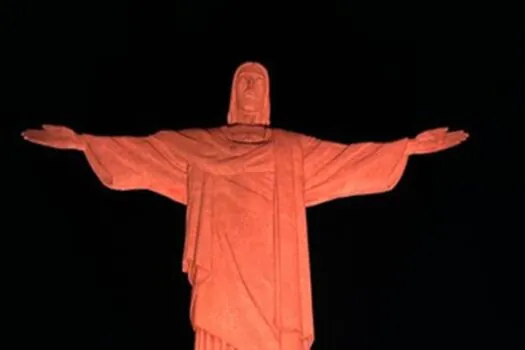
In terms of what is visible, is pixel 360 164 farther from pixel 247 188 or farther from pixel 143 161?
pixel 143 161

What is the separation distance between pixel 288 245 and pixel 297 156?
0.66m

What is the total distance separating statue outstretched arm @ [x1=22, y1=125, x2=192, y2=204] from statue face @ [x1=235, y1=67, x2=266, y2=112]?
20.8 inches

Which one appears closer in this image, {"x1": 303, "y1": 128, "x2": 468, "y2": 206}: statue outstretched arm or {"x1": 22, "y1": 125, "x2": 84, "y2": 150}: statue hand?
{"x1": 22, "y1": 125, "x2": 84, "y2": 150}: statue hand

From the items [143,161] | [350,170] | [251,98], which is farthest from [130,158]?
A: [350,170]

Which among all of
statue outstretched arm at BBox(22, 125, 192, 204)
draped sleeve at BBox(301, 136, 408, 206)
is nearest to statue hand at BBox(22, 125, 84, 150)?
statue outstretched arm at BBox(22, 125, 192, 204)

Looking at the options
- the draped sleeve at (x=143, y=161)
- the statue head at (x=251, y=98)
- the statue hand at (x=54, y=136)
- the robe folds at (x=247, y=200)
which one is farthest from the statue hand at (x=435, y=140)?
the statue hand at (x=54, y=136)

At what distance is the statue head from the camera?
8953mm

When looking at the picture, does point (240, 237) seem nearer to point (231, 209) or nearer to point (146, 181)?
point (231, 209)

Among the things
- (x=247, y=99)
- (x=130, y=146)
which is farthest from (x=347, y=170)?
(x=130, y=146)

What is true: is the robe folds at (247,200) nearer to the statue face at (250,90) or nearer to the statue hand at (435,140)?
the statue hand at (435,140)

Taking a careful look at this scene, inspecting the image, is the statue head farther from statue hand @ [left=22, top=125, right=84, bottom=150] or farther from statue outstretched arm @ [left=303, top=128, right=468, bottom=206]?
statue hand @ [left=22, top=125, right=84, bottom=150]

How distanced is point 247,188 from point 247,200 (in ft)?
0.29

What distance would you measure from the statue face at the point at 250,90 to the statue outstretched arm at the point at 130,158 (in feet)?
1.73

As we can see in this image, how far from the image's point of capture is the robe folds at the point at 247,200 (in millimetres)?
8133
